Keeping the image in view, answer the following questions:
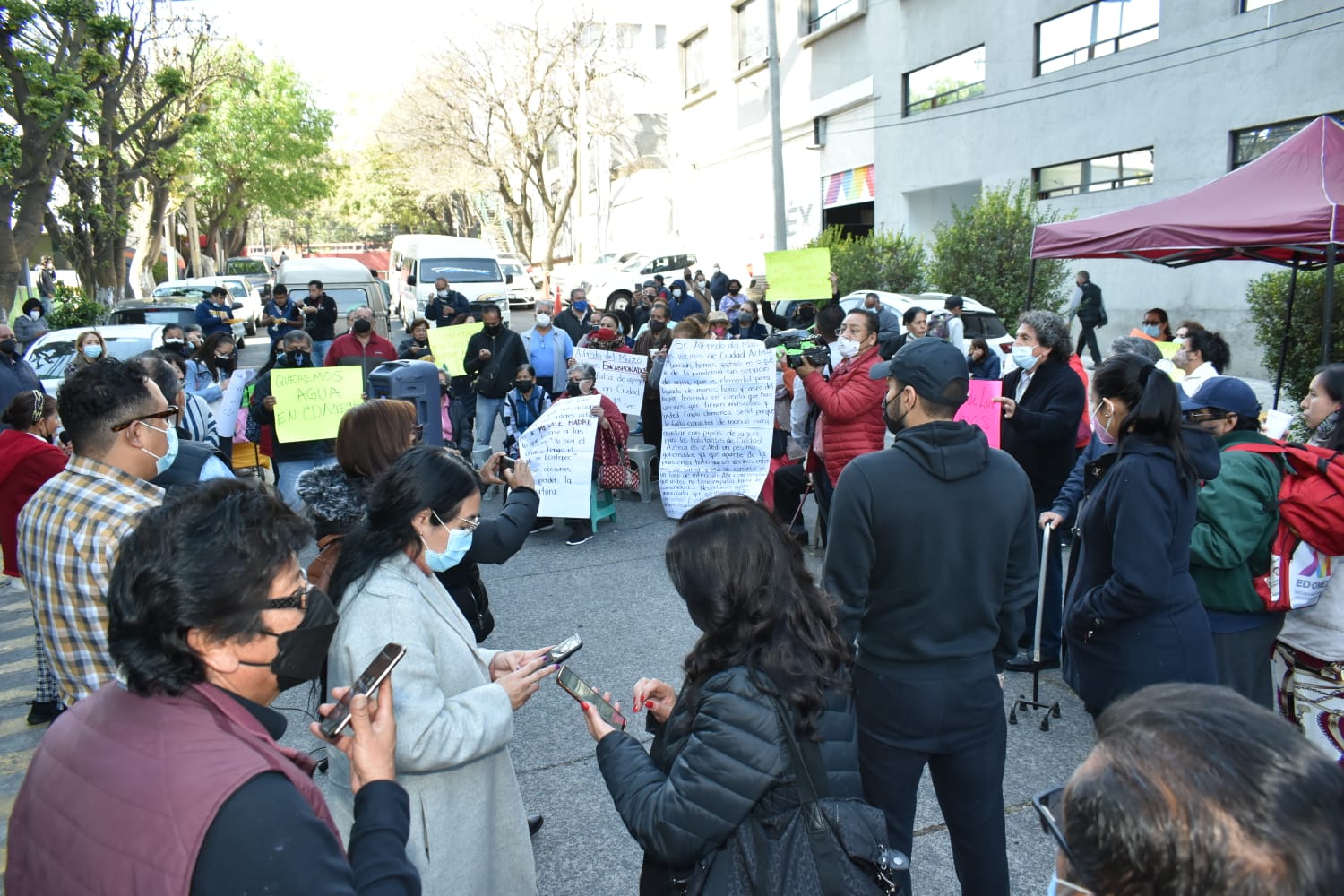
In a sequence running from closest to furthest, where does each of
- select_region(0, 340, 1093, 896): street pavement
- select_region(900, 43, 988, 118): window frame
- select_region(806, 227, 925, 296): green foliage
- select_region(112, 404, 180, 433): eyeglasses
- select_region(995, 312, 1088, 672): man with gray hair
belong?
1. select_region(112, 404, 180, 433): eyeglasses
2. select_region(0, 340, 1093, 896): street pavement
3. select_region(995, 312, 1088, 672): man with gray hair
4. select_region(806, 227, 925, 296): green foliage
5. select_region(900, 43, 988, 118): window frame

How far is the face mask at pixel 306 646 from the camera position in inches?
65.7

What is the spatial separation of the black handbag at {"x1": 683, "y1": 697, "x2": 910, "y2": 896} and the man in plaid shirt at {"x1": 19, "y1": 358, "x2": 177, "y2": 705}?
6.47ft

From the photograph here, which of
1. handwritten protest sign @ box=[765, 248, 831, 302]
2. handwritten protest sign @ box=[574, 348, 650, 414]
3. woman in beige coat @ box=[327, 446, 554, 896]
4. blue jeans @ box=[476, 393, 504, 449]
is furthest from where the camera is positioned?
handwritten protest sign @ box=[765, 248, 831, 302]

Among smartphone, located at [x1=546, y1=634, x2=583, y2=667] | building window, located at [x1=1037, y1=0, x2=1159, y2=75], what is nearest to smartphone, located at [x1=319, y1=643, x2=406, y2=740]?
smartphone, located at [x1=546, y1=634, x2=583, y2=667]

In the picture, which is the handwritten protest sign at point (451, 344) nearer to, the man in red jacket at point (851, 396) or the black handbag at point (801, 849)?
the man in red jacket at point (851, 396)

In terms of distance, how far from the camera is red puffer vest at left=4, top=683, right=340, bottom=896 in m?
1.33


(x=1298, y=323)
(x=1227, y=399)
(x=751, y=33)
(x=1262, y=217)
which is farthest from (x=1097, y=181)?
(x=1227, y=399)

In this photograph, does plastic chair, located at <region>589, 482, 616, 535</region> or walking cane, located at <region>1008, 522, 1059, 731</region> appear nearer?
walking cane, located at <region>1008, 522, 1059, 731</region>

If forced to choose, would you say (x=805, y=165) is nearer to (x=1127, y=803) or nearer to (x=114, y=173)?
(x=114, y=173)

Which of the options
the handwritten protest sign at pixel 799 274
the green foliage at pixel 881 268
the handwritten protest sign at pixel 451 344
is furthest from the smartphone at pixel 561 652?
the green foliage at pixel 881 268

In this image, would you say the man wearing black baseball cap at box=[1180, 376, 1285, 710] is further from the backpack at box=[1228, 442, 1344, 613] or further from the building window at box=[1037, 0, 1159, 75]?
the building window at box=[1037, 0, 1159, 75]

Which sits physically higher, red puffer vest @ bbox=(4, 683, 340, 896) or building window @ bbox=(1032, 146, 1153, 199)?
building window @ bbox=(1032, 146, 1153, 199)

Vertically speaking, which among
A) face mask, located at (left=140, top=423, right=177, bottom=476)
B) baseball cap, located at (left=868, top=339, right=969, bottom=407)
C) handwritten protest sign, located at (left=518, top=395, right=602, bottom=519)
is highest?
baseball cap, located at (left=868, top=339, right=969, bottom=407)

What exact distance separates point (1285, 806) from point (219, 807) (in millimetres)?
1370
